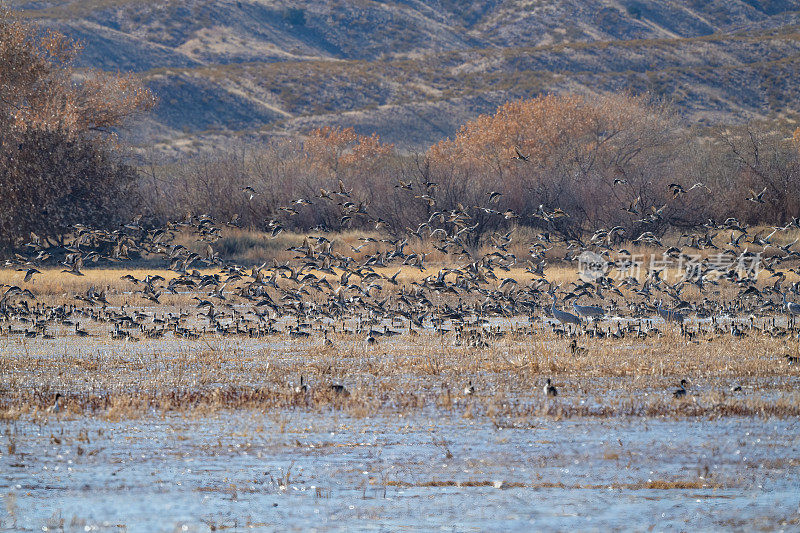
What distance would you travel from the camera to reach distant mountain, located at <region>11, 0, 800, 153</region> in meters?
97.2

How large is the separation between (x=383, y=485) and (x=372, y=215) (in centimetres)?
3030

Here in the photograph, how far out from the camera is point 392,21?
143500 millimetres

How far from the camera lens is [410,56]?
13212 centimetres

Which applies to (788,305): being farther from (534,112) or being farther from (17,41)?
(534,112)

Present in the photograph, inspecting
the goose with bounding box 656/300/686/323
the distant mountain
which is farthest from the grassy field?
the distant mountain

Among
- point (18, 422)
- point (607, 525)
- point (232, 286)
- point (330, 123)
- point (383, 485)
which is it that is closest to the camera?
point (607, 525)

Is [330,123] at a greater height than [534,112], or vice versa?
[534,112]

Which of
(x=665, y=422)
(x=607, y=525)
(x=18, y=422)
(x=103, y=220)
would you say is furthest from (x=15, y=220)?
(x=607, y=525)

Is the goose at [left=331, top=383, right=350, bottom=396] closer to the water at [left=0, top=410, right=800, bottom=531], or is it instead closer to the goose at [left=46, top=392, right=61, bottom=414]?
the water at [left=0, top=410, right=800, bottom=531]

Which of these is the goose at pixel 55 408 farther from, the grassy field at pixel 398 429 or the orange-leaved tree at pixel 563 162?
the orange-leaved tree at pixel 563 162

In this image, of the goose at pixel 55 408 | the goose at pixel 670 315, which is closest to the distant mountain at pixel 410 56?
the goose at pixel 670 315

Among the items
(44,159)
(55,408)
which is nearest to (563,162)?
(44,159)

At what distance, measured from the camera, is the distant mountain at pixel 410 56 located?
97.2 meters

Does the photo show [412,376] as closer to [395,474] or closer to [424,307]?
[395,474]
